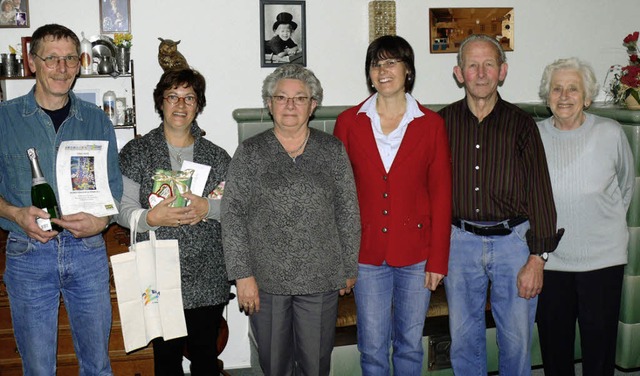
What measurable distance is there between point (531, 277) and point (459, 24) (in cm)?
196

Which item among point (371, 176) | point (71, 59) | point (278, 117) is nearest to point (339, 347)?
point (371, 176)

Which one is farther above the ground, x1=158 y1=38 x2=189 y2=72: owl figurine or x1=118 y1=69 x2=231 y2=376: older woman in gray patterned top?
x1=158 y1=38 x2=189 y2=72: owl figurine

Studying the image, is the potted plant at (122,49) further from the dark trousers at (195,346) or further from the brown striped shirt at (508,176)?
the brown striped shirt at (508,176)

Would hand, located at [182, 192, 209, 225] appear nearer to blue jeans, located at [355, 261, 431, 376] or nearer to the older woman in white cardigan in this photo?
blue jeans, located at [355, 261, 431, 376]

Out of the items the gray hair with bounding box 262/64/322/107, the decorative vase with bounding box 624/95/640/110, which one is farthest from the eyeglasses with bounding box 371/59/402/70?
the decorative vase with bounding box 624/95/640/110

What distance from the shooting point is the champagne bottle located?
2383 mm

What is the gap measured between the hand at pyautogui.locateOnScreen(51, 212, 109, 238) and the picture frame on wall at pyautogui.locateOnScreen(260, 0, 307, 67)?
5.56 feet

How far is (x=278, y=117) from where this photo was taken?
2.54 m

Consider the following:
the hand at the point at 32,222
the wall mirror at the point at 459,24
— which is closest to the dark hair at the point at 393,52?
the hand at the point at 32,222

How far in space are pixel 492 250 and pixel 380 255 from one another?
0.48m

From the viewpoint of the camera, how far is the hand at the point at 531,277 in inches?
106

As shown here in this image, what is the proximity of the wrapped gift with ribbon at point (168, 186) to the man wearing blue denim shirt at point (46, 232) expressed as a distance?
0.72 feet

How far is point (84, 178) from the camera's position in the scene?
247cm

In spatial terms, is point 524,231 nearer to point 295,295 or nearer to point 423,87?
point 295,295
